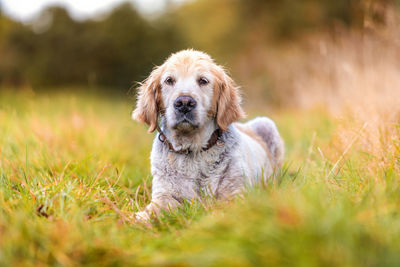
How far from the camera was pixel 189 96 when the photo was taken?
3.62 m

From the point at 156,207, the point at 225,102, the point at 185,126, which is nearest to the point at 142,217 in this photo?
the point at 156,207

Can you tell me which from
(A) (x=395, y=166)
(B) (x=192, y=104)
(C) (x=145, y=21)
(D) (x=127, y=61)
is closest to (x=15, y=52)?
(D) (x=127, y=61)

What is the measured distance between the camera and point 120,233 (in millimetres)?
2686

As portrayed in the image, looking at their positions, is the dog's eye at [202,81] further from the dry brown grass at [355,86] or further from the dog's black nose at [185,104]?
the dry brown grass at [355,86]

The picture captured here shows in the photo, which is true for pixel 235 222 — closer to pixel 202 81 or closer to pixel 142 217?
pixel 142 217

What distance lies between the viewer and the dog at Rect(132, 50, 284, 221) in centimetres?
371

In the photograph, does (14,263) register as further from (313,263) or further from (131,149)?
(131,149)

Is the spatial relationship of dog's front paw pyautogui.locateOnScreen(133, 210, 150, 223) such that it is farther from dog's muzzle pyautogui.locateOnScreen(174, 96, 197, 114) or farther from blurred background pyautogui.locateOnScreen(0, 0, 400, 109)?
blurred background pyautogui.locateOnScreen(0, 0, 400, 109)

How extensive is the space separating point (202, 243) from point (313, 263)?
0.67 metres

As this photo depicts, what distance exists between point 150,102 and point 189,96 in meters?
0.72

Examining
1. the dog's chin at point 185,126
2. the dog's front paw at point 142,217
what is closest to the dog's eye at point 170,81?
the dog's chin at point 185,126

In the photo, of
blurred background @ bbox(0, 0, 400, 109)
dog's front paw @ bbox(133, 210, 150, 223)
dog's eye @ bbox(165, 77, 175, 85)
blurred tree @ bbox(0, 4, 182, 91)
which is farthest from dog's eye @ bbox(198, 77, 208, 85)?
blurred tree @ bbox(0, 4, 182, 91)

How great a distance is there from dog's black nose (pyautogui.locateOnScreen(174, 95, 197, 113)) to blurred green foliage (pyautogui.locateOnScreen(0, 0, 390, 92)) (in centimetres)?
1688

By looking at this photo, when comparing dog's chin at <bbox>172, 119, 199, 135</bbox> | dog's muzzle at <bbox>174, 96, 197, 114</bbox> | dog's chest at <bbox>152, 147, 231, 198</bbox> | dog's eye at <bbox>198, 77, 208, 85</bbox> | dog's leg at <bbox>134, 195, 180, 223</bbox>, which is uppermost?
dog's eye at <bbox>198, 77, 208, 85</bbox>
